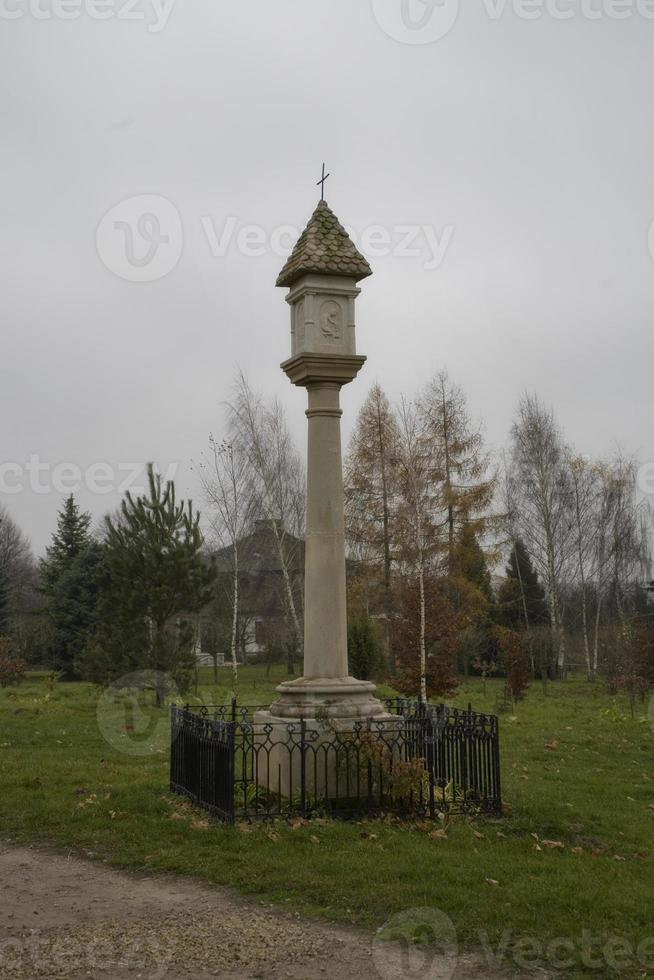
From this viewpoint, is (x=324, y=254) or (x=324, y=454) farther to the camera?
(x=324, y=254)

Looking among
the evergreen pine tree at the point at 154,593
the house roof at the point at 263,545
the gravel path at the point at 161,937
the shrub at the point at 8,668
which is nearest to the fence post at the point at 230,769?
the gravel path at the point at 161,937

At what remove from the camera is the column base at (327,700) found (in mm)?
9938

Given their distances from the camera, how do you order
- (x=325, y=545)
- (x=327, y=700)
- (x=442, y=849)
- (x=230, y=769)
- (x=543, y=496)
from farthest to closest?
1. (x=543, y=496)
2. (x=325, y=545)
3. (x=327, y=700)
4. (x=230, y=769)
5. (x=442, y=849)

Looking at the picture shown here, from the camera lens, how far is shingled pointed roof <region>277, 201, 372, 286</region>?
1082 centimetres

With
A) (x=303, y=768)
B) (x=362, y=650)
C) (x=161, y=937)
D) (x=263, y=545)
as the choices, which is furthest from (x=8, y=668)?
(x=161, y=937)

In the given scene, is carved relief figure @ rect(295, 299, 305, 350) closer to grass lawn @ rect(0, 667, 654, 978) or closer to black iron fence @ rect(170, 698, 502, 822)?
black iron fence @ rect(170, 698, 502, 822)

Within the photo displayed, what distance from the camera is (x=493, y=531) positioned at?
31844mm

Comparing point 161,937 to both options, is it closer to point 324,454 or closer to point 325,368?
point 324,454

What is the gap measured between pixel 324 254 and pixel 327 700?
5076 millimetres

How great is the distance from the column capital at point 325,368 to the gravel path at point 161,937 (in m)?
5.58

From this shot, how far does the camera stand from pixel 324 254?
10938 millimetres

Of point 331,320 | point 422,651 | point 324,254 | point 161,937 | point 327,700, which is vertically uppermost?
point 324,254

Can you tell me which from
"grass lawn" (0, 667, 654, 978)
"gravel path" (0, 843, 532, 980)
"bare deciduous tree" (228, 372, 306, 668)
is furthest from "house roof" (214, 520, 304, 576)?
"gravel path" (0, 843, 532, 980)

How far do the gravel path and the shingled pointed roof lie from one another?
668 centimetres
